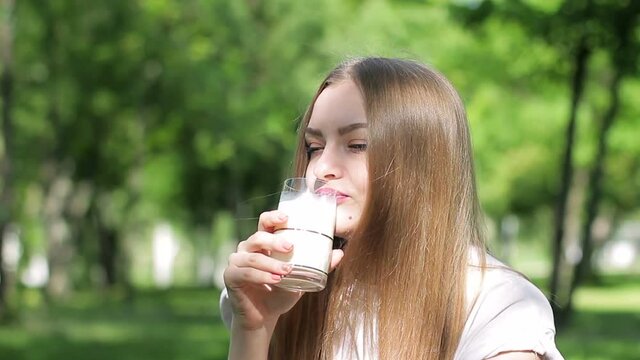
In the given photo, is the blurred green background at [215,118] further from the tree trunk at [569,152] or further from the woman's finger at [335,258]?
the woman's finger at [335,258]

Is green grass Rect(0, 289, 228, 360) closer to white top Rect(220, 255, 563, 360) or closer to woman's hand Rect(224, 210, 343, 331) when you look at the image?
woman's hand Rect(224, 210, 343, 331)

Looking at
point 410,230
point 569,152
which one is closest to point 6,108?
point 569,152

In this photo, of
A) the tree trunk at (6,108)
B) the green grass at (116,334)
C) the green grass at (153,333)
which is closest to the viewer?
the green grass at (153,333)

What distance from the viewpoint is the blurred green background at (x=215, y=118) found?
15477mm

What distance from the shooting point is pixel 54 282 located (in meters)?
33.6

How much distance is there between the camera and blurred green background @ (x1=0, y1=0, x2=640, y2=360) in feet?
50.8

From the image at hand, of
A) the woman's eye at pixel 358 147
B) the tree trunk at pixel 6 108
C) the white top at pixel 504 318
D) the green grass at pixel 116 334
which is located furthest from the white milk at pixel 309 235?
the tree trunk at pixel 6 108

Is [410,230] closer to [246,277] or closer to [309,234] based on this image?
[309,234]

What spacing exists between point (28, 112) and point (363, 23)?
25.8 ft

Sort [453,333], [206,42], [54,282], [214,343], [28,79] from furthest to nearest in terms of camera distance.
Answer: [54,282], [206,42], [28,79], [214,343], [453,333]

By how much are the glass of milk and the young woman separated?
0.9 inches

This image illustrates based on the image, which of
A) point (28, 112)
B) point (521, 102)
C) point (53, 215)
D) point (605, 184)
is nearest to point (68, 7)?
Answer: point (28, 112)

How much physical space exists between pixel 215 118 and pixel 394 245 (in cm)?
2470

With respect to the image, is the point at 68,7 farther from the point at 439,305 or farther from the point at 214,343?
the point at 439,305
